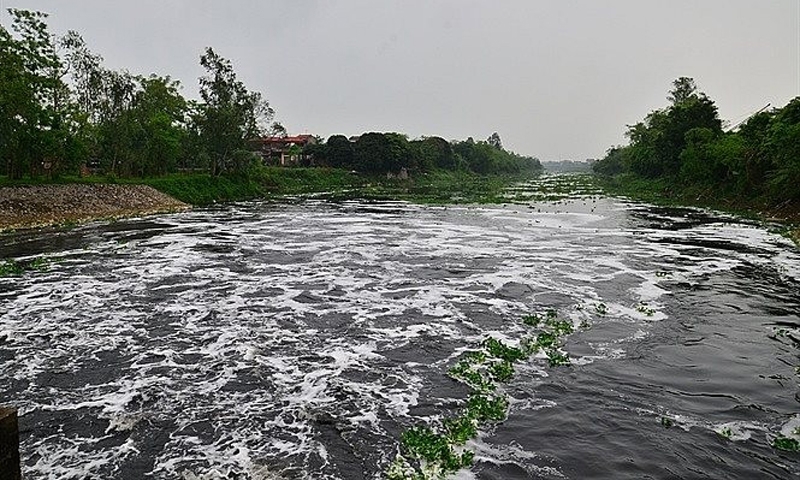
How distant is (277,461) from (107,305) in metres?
9.62

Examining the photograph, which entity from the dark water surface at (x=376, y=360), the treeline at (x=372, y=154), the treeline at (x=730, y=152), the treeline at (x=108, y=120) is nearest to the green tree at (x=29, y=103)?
the treeline at (x=108, y=120)

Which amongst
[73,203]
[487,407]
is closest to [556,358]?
[487,407]

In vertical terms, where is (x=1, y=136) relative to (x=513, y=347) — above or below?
above

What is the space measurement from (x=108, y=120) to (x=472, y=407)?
152ft

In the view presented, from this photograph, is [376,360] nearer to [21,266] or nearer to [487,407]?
[487,407]

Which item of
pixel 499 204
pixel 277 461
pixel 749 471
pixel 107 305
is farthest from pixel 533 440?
pixel 499 204

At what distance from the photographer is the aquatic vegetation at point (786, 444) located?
6.85 m

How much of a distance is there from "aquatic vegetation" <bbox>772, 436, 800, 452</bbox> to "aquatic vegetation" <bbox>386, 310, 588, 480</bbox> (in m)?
Answer: 3.49

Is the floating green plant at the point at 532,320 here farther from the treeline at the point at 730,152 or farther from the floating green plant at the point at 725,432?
the treeline at the point at 730,152

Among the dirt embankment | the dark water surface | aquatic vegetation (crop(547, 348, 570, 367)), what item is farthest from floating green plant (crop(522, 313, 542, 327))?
the dirt embankment

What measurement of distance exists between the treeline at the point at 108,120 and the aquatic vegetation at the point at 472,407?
34.2 meters

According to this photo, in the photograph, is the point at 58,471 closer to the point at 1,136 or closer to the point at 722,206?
the point at 1,136

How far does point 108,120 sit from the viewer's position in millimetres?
44219

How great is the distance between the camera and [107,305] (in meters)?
14.0
